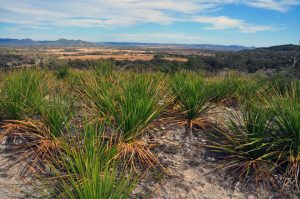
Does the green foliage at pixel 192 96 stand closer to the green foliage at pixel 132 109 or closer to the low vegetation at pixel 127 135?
the low vegetation at pixel 127 135

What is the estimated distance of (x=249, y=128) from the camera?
448 cm

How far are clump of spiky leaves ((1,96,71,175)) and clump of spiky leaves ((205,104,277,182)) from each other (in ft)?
6.62

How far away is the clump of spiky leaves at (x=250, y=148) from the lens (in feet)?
13.2

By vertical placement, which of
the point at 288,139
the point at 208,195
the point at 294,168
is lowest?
the point at 208,195

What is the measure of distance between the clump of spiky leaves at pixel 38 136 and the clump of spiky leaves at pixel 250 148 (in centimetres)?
202

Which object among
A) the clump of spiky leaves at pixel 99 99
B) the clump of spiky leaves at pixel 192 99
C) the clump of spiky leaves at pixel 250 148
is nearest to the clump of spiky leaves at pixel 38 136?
the clump of spiky leaves at pixel 99 99

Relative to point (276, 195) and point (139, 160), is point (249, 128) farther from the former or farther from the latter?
point (139, 160)

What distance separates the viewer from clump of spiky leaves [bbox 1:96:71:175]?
4.27 m

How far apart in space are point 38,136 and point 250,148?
2.73m

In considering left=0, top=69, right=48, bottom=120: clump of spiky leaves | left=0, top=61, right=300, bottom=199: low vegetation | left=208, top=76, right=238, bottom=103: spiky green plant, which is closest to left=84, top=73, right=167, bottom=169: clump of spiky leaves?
left=0, top=61, right=300, bottom=199: low vegetation

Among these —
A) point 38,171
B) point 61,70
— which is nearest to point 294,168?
point 38,171

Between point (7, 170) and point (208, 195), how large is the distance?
2.37m

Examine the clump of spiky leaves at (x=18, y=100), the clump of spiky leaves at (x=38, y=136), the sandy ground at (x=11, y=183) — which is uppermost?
the clump of spiky leaves at (x=18, y=100)

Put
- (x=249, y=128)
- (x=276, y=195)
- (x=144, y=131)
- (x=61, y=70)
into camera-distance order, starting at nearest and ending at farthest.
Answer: (x=276, y=195)
(x=249, y=128)
(x=144, y=131)
(x=61, y=70)
